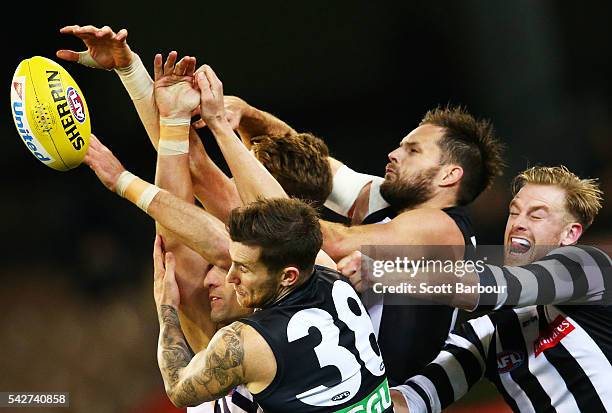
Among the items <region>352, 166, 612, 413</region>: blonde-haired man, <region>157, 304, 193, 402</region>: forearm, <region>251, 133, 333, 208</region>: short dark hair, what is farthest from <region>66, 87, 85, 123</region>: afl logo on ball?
<region>352, 166, 612, 413</region>: blonde-haired man

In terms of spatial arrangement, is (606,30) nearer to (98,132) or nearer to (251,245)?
(98,132)

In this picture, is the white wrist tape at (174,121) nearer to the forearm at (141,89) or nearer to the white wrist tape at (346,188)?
the forearm at (141,89)

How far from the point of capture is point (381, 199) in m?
3.30

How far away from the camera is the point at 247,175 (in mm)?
2684

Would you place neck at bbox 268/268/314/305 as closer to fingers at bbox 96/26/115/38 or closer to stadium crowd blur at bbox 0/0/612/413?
fingers at bbox 96/26/115/38

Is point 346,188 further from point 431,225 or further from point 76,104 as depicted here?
point 76,104

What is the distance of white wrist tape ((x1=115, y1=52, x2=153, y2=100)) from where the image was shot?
109 inches

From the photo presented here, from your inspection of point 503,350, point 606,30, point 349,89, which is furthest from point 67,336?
point 606,30

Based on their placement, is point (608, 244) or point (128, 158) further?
point (128, 158)

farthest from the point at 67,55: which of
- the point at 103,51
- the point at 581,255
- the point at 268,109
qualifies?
the point at 268,109

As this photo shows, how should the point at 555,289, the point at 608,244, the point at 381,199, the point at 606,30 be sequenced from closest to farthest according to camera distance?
the point at 555,289 → the point at 381,199 → the point at 608,244 → the point at 606,30

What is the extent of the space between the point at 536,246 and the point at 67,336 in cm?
305

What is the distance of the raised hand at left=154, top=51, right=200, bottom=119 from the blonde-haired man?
110cm

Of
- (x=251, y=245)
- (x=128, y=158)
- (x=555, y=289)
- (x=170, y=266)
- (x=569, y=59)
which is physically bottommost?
(x=128, y=158)
